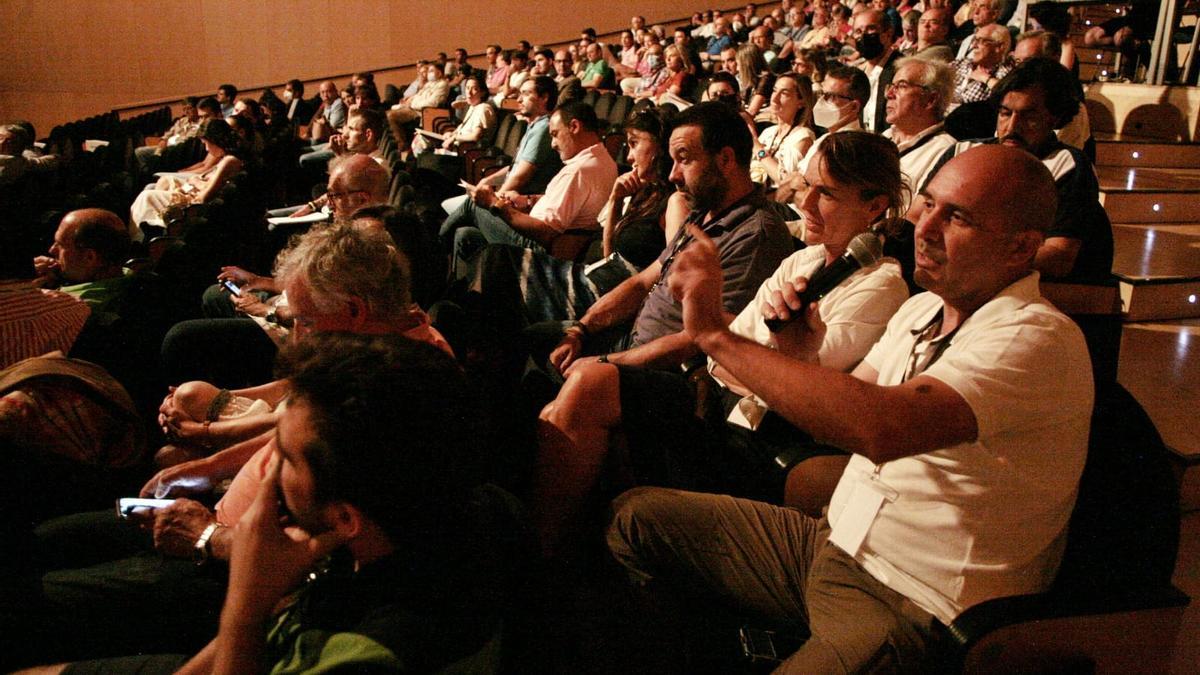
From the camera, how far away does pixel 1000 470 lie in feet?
3.53

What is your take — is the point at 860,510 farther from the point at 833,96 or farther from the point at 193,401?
the point at 833,96

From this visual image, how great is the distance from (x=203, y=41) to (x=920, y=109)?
1319 cm

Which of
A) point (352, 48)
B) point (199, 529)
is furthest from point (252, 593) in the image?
Result: point (352, 48)

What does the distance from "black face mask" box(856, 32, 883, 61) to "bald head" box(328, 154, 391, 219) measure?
2.99m

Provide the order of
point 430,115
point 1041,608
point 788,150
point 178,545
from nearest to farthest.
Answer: point 1041,608, point 178,545, point 788,150, point 430,115

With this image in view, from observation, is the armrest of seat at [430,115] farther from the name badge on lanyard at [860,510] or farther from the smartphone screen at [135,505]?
the name badge on lanyard at [860,510]

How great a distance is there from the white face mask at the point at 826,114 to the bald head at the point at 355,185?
2011 millimetres

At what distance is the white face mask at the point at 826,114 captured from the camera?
11.8ft

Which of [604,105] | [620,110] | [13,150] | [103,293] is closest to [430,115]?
[604,105]

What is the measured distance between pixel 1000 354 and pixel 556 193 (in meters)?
2.71

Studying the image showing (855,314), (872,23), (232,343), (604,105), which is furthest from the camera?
(604,105)

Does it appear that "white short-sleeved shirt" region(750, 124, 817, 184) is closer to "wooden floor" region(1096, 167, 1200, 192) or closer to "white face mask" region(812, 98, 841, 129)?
"white face mask" region(812, 98, 841, 129)

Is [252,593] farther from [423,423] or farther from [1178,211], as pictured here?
[1178,211]

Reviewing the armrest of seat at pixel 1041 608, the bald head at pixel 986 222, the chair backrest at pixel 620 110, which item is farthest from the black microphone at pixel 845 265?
the chair backrest at pixel 620 110
